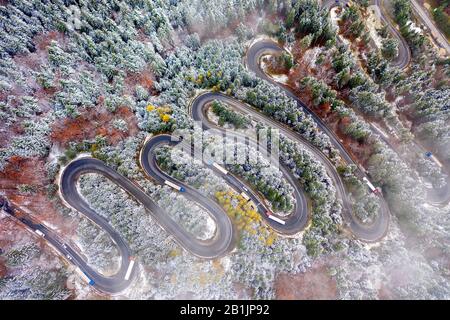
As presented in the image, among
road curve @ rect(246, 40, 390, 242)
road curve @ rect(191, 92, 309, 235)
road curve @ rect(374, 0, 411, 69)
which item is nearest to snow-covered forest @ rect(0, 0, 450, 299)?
road curve @ rect(246, 40, 390, 242)

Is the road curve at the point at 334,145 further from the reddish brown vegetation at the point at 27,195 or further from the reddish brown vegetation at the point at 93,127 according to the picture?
the reddish brown vegetation at the point at 27,195

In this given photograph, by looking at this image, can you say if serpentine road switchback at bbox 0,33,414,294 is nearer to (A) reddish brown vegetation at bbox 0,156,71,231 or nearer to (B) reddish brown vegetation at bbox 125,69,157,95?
(A) reddish brown vegetation at bbox 0,156,71,231

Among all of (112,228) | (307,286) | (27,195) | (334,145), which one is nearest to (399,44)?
(334,145)

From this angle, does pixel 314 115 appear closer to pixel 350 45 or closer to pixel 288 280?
pixel 350 45

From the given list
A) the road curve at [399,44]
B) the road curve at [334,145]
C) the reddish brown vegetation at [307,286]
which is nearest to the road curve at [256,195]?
the reddish brown vegetation at [307,286]

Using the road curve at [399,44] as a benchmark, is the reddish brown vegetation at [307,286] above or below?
below

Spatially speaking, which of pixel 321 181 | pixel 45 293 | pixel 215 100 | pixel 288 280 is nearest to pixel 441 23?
pixel 321 181
